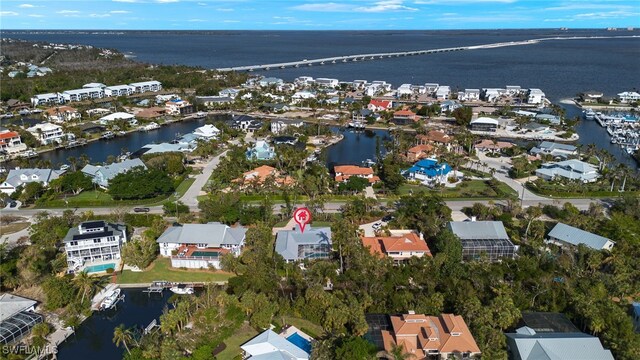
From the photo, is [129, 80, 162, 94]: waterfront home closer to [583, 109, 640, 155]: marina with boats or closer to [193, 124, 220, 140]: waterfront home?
[193, 124, 220, 140]: waterfront home

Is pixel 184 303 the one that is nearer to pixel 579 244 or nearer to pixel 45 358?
pixel 45 358

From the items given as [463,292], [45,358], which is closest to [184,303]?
[45,358]

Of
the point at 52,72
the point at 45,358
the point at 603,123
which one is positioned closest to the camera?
the point at 45,358

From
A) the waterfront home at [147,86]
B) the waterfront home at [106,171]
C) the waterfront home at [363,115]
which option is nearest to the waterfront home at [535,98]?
the waterfront home at [363,115]

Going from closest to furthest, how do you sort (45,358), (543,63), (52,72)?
(45,358)
(52,72)
(543,63)

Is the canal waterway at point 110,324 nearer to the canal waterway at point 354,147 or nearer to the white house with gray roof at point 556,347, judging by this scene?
the white house with gray roof at point 556,347

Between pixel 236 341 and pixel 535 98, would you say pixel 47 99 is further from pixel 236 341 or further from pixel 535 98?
pixel 535 98

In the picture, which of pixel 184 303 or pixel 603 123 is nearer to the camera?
pixel 184 303

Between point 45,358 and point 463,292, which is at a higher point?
point 463,292
